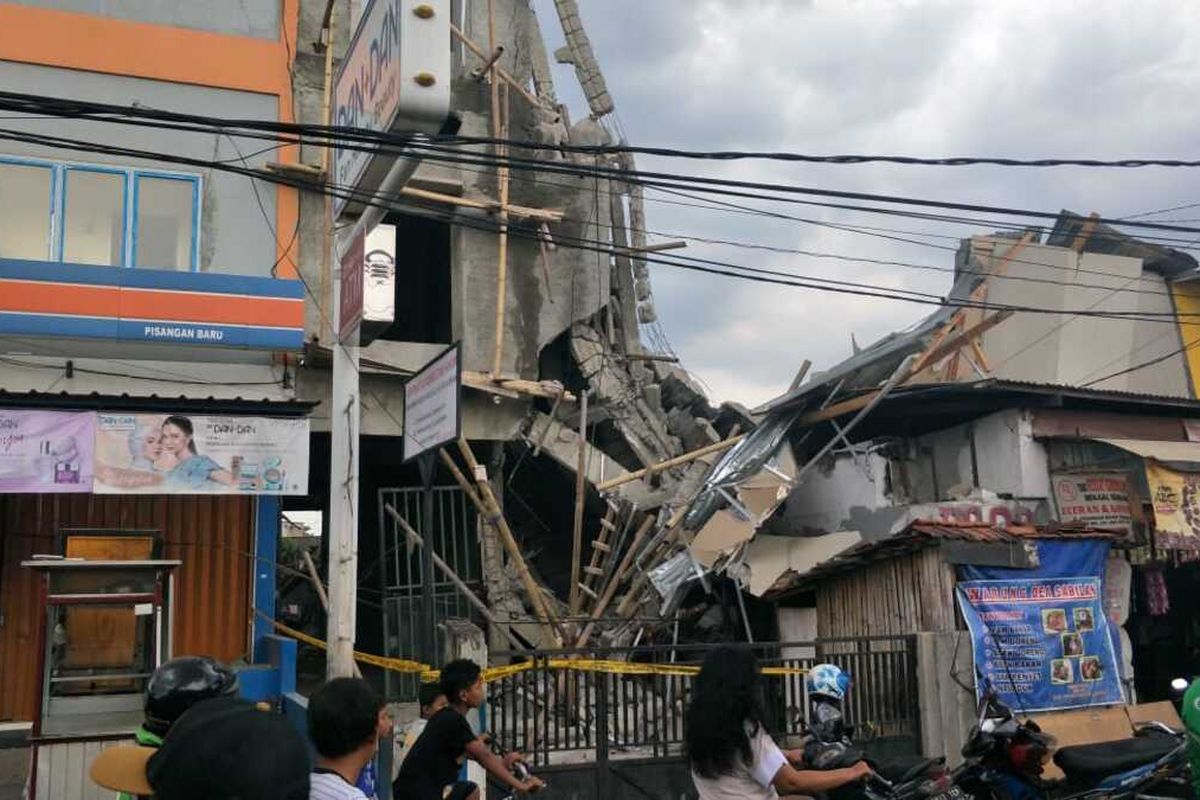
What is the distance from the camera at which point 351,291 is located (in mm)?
7777

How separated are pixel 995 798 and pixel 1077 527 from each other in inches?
247

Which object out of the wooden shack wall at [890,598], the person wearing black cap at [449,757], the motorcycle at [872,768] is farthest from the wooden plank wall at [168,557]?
the motorcycle at [872,768]

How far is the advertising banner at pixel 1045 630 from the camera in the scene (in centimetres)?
1105

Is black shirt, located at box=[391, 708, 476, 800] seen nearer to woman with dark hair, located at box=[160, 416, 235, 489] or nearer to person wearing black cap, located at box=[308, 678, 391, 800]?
person wearing black cap, located at box=[308, 678, 391, 800]

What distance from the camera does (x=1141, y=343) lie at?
21.7 meters

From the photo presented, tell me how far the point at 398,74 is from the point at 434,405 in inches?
99.0

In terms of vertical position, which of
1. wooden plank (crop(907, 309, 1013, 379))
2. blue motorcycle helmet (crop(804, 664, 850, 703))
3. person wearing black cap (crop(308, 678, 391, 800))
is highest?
wooden plank (crop(907, 309, 1013, 379))

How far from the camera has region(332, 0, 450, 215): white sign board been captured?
6336 millimetres

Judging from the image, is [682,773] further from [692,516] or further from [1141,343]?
[1141,343]

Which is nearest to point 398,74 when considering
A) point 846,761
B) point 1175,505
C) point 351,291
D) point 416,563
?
point 351,291

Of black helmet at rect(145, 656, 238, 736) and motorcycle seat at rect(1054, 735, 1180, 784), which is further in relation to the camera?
motorcycle seat at rect(1054, 735, 1180, 784)

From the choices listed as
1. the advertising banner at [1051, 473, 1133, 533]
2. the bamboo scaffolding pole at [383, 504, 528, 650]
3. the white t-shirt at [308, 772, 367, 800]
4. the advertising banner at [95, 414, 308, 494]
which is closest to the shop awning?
the advertising banner at [1051, 473, 1133, 533]

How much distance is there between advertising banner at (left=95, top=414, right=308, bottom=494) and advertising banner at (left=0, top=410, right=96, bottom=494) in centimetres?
14

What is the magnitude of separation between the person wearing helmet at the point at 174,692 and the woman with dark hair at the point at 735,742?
1979mm
